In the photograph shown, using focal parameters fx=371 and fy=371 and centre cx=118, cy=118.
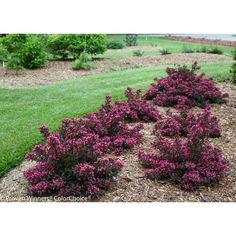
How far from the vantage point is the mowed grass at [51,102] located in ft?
16.4

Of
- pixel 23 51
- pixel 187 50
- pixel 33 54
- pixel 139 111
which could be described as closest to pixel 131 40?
pixel 139 111

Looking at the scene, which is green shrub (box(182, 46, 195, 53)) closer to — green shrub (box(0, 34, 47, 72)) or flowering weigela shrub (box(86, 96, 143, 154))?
green shrub (box(0, 34, 47, 72))

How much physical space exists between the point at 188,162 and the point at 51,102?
3.24 meters

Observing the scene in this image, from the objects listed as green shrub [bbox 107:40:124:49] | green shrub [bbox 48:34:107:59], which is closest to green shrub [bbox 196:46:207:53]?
green shrub [bbox 107:40:124:49]

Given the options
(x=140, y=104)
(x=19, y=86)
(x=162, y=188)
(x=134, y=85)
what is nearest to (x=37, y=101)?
(x=19, y=86)

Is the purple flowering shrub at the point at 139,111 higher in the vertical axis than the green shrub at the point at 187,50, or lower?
lower

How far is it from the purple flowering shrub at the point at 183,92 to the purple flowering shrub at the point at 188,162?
7.51ft

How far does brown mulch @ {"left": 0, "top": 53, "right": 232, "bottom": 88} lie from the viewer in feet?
26.1

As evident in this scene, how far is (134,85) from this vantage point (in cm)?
818

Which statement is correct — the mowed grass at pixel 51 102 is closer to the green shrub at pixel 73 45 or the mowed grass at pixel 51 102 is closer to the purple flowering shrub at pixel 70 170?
the purple flowering shrub at pixel 70 170

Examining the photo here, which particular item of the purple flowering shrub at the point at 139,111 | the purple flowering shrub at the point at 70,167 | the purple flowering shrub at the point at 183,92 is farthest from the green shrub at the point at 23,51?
the purple flowering shrub at the point at 70,167

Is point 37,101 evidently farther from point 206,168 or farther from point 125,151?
point 206,168

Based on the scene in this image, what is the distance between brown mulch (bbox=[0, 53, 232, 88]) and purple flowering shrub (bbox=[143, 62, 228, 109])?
2.50m

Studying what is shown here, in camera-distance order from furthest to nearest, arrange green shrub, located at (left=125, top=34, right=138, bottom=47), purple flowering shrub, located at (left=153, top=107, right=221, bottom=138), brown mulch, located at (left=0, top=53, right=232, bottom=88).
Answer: brown mulch, located at (left=0, top=53, right=232, bottom=88) → green shrub, located at (left=125, top=34, right=138, bottom=47) → purple flowering shrub, located at (left=153, top=107, right=221, bottom=138)
